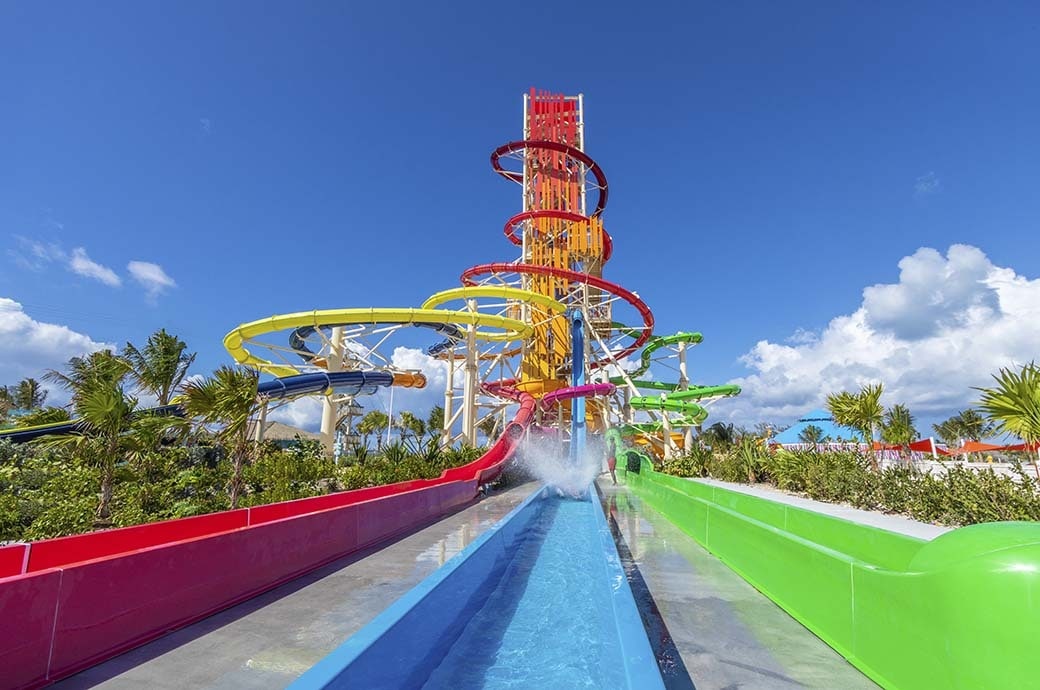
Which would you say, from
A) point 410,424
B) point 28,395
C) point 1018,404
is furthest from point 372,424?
point 1018,404

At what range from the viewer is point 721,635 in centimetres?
373

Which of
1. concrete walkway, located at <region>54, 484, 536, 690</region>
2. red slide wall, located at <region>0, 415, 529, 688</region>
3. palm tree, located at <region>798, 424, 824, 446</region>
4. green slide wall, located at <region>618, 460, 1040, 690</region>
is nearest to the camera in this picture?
green slide wall, located at <region>618, 460, 1040, 690</region>

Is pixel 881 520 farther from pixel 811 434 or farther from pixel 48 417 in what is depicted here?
pixel 811 434

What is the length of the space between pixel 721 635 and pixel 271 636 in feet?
10.8

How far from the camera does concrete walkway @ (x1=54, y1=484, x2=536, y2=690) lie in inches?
118

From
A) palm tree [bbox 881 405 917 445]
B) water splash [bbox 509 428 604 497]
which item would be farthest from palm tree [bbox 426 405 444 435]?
palm tree [bbox 881 405 917 445]

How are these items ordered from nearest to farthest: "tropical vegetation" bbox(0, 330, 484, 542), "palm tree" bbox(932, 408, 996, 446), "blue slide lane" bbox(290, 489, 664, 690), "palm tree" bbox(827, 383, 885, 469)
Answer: "blue slide lane" bbox(290, 489, 664, 690)
"tropical vegetation" bbox(0, 330, 484, 542)
"palm tree" bbox(827, 383, 885, 469)
"palm tree" bbox(932, 408, 996, 446)

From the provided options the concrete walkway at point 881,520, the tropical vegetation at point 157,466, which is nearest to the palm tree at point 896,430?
the concrete walkway at point 881,520

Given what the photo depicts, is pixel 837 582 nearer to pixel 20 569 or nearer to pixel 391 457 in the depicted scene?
pixel 20 569

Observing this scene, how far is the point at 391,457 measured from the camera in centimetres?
1440

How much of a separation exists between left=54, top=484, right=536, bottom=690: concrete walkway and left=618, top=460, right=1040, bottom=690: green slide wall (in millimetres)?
3408

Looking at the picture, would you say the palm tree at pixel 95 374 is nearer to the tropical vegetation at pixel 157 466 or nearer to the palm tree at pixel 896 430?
the tropical vegetation at pixel 157 466

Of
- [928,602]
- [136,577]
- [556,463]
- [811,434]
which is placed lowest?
[556,463]

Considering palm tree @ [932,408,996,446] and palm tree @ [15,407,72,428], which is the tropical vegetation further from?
palm tree @ [932,408,996,446]
